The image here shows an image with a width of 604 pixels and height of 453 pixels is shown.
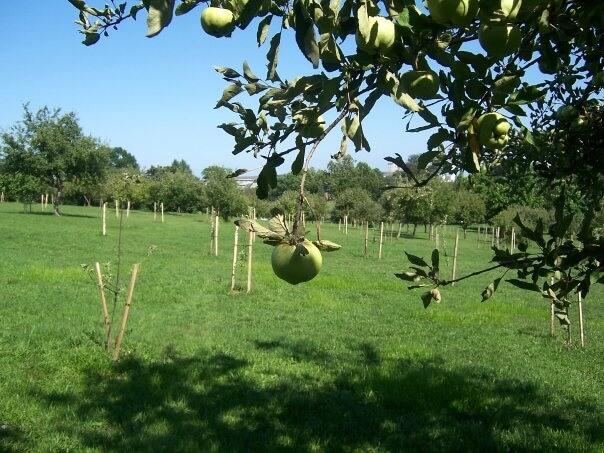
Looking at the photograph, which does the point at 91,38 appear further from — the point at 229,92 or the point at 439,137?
the point at 439,137

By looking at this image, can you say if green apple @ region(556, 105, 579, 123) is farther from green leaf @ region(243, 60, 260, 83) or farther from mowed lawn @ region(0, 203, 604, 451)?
mowed lawn @ region(0, 203, 604, 451)

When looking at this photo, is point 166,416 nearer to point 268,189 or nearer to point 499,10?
point 268,189

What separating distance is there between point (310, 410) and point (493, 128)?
422 centimetres

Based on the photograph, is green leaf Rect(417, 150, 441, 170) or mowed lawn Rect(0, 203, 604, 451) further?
mowed lawn Rect(0, 203, 604, 451)

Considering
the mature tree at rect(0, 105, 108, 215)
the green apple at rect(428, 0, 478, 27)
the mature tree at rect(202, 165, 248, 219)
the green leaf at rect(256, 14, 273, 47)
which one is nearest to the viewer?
the green apple at rect(428, 0, 478, 27)

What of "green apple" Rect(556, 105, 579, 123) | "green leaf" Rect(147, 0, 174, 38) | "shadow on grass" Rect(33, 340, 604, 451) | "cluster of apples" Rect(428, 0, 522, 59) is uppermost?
"green apple" Rect(556, 105, 579, 123)

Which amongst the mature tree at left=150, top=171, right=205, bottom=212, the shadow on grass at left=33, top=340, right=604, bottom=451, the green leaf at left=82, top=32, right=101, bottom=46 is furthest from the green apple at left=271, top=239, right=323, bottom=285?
the mature tree at left=150, top=171, right=205, bottom=212

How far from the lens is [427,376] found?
625cm

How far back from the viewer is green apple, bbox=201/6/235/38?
1503 millimetres

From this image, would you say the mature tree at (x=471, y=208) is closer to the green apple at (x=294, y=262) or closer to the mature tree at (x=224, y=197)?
the mature tree at (x=224, y=197)

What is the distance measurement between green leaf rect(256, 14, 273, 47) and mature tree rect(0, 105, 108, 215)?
40.2m

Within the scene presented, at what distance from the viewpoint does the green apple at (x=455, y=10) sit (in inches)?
45.7

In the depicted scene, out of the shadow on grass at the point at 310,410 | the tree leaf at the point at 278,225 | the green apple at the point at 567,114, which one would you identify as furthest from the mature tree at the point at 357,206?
the tree leaf at the point at 278,225

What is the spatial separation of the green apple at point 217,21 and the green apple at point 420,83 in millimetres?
512
